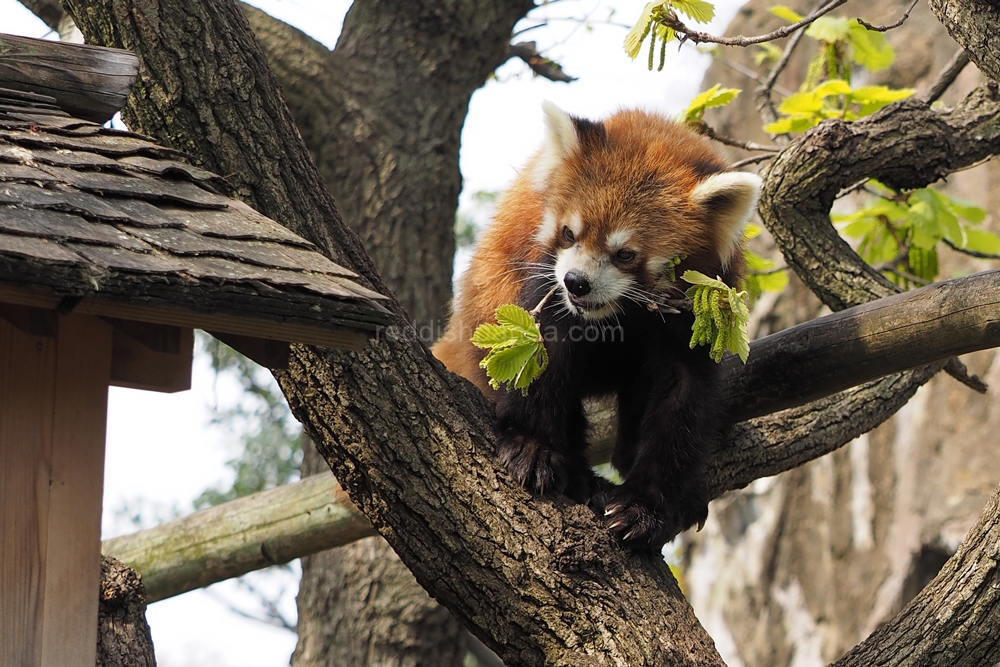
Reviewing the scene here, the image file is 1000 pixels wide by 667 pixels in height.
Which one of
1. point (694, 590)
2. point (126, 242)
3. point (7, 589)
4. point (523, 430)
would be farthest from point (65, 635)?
point (694, 590)

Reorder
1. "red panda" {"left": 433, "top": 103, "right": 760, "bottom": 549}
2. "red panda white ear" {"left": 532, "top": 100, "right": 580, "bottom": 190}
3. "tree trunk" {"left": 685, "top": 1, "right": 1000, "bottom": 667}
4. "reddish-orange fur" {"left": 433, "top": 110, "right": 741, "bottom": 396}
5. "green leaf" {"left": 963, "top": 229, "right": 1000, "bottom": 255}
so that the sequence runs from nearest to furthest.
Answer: "red panda" {"left": 433, "top": 103, "right": 760, "bottom": 549} → "reddish-orange fur" {"left": 433, "top": 110, "right": 741, "bottom": 396} → "red panda white ear" {"left": 532, "top": 100, "right": 580, "bottom": 190} → "green leaf" {"left": 963, "top": 229, "right": 1000, "bottom": 255} → "tree trunk" {"left": 685, "top": 1, "right": 1000, "bottom": 667}

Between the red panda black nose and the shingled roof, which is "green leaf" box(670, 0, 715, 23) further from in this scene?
the shingled roof

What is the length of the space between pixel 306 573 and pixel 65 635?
3502mm

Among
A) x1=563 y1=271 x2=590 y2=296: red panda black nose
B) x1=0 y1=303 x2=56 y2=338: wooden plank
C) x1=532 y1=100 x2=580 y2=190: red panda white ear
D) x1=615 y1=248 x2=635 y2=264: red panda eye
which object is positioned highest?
x1=532 y1=100 x2=580 y2=190: red panda white ear

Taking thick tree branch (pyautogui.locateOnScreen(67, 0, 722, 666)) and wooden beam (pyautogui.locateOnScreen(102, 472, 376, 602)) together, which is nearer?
thick tree branch (pyautogui.locateOnScreen(67, 0, 722, 666))

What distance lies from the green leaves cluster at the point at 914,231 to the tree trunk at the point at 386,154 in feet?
7.63

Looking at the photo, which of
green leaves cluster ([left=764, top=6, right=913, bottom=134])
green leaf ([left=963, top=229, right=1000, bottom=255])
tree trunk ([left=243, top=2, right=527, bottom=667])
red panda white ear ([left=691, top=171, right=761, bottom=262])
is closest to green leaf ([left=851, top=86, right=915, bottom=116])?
green leaves cluster ([left=764, top=6, right=913, bottom=134])

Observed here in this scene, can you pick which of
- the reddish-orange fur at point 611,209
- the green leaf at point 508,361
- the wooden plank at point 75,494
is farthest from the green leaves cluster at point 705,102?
the wooden plank at point 75,494

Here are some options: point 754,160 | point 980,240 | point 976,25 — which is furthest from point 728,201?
point 980,240

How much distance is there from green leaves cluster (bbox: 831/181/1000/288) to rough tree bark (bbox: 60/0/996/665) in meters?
2.13

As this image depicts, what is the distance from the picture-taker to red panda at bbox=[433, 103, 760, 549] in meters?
3.35

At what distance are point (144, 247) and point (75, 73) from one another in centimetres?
96

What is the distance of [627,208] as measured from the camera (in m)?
3.76

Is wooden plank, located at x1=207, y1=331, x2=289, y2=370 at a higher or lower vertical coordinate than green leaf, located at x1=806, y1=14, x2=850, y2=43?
lower
